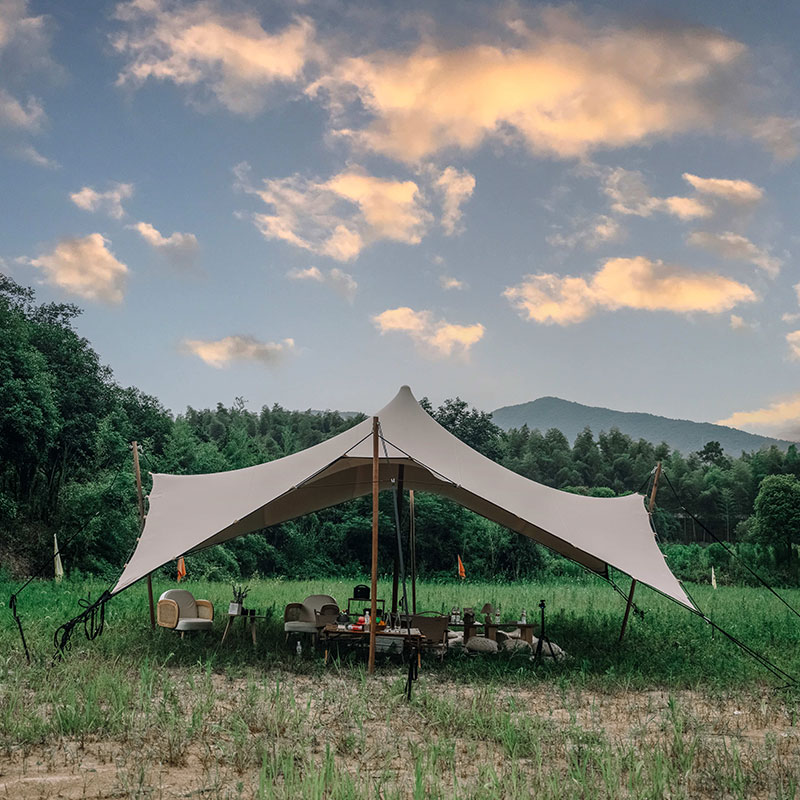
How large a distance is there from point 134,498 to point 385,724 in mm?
17084

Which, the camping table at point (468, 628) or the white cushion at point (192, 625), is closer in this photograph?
the white cushion at point (192, 625)

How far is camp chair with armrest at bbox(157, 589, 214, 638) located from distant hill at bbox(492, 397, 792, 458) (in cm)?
12641

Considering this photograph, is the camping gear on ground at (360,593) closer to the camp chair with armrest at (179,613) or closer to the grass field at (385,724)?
the grass field at (385,724)

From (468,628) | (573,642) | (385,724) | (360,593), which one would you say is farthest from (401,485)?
(385,724)

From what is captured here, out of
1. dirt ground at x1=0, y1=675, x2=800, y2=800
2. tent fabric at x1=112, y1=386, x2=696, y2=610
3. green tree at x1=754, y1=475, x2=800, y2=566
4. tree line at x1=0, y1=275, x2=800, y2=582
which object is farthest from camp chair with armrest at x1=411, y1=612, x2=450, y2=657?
green tree at x1=754, y1=475, x2=800, y2=566

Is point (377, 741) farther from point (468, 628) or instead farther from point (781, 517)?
point (781, 517)

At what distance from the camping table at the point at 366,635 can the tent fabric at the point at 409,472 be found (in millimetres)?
1211

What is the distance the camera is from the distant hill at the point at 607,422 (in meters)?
138

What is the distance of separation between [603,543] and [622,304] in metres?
16.7

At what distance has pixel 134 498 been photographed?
2089 centimetres

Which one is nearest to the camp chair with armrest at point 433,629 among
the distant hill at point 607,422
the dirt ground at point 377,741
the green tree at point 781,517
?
the dirt ground at point 377,741

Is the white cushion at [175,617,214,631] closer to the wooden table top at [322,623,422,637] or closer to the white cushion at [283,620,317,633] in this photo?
the white cushion at [283,620,317,633]

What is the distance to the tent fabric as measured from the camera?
7.10 meters

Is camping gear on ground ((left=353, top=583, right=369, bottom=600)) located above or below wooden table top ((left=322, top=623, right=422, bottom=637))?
above
